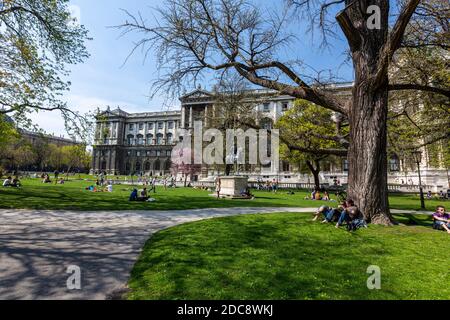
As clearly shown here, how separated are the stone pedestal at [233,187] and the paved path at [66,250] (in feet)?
42.1

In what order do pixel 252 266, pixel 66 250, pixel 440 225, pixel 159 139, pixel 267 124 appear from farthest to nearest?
pixel 159 139 < pixel 267 124 < pixel 440 225 < pixel 66 250 < pixel 252 266

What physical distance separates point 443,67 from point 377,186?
6.00 m

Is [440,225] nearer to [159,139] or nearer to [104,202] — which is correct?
[104,202]

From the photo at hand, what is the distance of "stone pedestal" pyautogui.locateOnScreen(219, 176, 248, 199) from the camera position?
76.8 ft

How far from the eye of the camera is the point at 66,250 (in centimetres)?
629

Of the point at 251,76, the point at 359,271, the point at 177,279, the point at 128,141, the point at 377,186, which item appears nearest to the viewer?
the point at 177,279

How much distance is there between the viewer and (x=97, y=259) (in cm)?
576

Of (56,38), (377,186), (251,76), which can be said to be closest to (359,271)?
(377,186)

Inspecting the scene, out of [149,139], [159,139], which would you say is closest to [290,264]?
[159,139]

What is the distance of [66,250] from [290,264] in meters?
5.06

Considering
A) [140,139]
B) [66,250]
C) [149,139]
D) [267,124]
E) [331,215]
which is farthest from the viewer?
[140,139]
